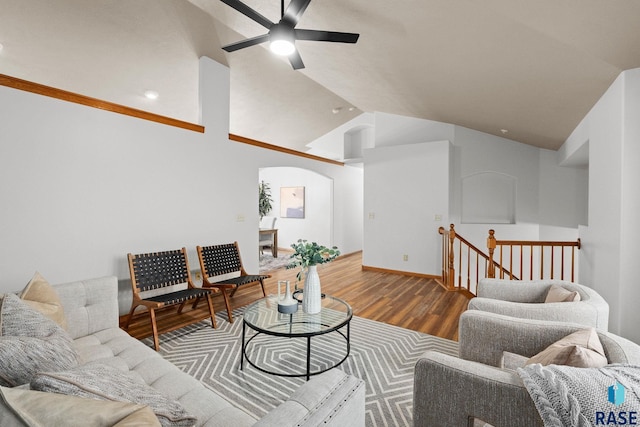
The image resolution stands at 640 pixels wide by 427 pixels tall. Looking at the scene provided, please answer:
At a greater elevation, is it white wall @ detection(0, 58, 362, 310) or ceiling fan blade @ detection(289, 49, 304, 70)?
ceiling fan blade @ detection(289, 49, 304, 70)

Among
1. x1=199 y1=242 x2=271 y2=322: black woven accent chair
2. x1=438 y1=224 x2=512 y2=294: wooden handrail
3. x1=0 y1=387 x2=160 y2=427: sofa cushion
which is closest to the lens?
x1=0 y1=387 x2=160 y2=427: sofa cushion

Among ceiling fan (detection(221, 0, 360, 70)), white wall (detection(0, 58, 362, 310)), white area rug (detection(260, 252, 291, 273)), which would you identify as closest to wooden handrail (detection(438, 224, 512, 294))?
white area rug (detection(260, 252, 291, 273))

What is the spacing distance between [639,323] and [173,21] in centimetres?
515

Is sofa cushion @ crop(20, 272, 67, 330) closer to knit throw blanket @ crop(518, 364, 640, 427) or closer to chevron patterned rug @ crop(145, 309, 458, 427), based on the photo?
chevron patterned rug @ crop(145, 309, 458, 427)

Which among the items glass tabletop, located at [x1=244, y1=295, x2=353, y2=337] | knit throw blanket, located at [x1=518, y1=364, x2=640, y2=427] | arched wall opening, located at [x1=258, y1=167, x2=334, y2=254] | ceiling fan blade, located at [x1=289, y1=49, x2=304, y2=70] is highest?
ceiling fan blade, located at [x1=289, y1=49, x2=304, y2=70]

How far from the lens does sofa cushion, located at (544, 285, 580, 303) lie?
189cm

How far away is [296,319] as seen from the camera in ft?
7.62

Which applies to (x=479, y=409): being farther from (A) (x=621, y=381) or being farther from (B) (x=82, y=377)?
(B) (x=82, y=377)

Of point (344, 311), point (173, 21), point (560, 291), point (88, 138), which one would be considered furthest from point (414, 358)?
point (173, 21)

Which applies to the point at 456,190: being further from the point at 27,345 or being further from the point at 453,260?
the point at 27,345

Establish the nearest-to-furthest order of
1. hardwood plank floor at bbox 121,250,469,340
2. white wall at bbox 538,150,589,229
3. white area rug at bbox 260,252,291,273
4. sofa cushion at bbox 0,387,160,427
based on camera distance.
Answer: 1. sofa cushion at bbox 0,387,160,427
2. hardwood plank floor at bbox 121,250,469,340
3. white wall at bbox 538,150,589,229
4. white area rug at bbox 260,252,291,273

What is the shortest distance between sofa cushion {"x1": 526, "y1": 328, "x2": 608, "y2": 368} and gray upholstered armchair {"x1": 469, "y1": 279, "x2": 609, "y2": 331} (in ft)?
1.32

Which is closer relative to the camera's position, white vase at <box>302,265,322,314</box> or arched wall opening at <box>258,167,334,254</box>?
white vase at <box>302,265,322,314</box>

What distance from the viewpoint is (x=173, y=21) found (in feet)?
10.9
